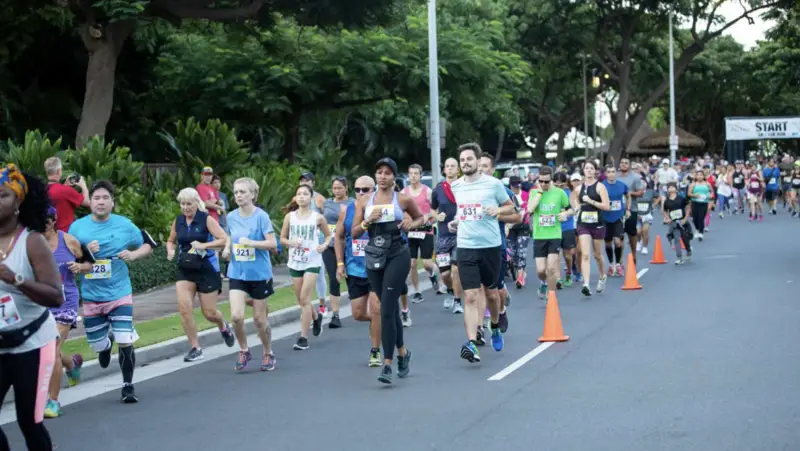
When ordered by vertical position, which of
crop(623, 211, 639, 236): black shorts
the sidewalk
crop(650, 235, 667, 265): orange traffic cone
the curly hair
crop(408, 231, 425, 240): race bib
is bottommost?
crop(650, 235, 667, 265): orange traffic cone

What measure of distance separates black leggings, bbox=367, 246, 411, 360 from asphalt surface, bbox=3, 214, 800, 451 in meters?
0.39

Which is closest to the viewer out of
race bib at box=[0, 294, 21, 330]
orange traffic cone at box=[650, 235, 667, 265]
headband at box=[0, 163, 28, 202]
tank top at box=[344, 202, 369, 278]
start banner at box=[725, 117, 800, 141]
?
race bib at box=[0, 294, 21, 330]

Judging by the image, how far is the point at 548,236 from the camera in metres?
17.6

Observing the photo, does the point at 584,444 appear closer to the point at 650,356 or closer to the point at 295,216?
the point at 650,356

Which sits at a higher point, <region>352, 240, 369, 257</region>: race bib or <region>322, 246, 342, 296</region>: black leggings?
<region>352, 240, 369, 257</region>: race bib

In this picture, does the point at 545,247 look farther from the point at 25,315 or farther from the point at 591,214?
the point at 25,315

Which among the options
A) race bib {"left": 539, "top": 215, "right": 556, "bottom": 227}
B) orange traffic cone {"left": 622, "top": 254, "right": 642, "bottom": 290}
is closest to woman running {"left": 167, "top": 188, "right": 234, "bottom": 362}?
race bib {"left": 539, "top": 215, "right": 556, "bottom": 227}

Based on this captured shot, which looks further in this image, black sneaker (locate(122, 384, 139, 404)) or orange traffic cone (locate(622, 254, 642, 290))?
orange traffic cone (locate(622, 254, 642, 290))

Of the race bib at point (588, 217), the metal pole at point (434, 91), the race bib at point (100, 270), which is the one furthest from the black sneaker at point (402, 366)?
the metal pole at point (434, 91)

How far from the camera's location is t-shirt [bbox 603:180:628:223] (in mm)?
20781

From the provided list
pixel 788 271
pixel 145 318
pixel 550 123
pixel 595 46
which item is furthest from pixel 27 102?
pixel 550 123

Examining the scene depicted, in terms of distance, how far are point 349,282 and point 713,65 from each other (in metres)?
63.6

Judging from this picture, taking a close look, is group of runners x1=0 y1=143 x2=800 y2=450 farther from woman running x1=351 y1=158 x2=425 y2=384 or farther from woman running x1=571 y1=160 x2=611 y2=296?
woman running x1=571 y1=160 x2=611 y2=296

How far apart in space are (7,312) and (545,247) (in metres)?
11.9
